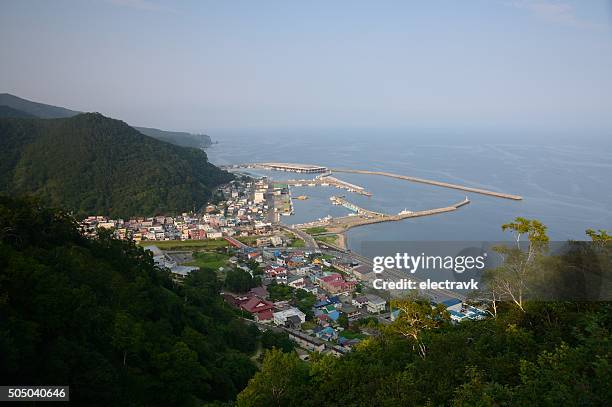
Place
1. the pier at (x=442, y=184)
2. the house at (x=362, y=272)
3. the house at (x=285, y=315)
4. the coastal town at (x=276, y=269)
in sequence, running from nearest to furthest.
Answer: the coastal town at (x=276, y=269)
the house at (x=285, y=315)
the house at (x=362, y=272)
the pier at (x=442, y=184)

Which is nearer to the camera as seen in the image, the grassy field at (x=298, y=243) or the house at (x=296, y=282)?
the house at (x=296, y=282)

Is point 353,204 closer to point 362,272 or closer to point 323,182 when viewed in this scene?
point 323,182

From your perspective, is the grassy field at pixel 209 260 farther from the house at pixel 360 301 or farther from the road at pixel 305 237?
the house at pixel 360 301

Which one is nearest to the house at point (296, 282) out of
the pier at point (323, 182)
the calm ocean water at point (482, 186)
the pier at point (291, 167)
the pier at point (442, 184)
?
the calm ocean water at point (482, 186)

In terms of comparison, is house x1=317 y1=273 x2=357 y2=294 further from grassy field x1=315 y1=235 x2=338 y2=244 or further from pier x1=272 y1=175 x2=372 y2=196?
pier x1=272 y1=175 x2=372 y2=196

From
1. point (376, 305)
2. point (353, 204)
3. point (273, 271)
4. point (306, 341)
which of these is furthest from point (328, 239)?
point (306, 341)

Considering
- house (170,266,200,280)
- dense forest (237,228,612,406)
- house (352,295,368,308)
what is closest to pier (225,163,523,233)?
house (170,266,200,280)

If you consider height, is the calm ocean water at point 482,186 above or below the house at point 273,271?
above
